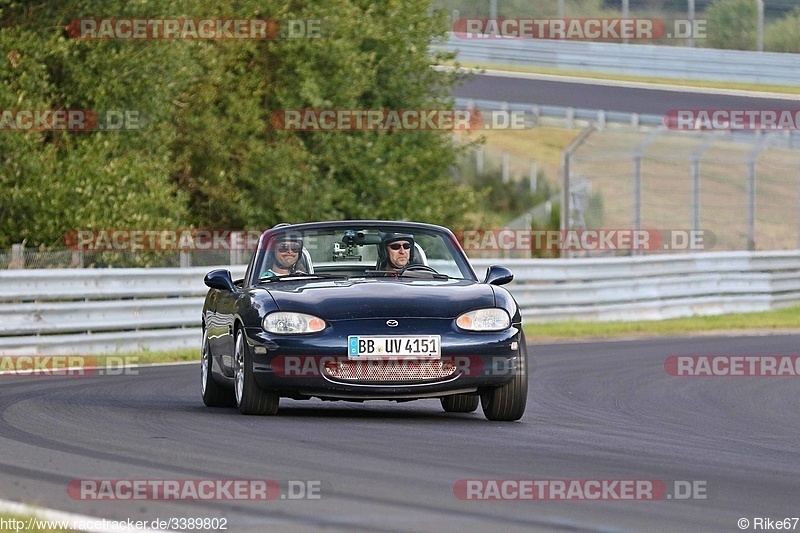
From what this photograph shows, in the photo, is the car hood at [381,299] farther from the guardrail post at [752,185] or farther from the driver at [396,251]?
the guardrail post at [752,185]

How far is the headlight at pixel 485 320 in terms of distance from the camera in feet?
32.4

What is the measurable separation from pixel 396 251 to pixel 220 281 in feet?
4.05

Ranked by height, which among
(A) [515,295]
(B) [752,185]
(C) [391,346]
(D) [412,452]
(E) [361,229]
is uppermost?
(E) [361,229]

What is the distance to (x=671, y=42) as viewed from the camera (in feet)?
136

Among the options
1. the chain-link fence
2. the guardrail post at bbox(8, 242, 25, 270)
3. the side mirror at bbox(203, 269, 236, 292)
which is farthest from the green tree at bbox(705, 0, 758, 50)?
the side mirror at bbox(203, 269, 236, 292)

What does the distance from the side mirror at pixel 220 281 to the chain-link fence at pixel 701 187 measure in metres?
15.4

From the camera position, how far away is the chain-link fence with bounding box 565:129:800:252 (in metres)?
26.9

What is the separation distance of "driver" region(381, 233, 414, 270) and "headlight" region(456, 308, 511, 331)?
1236 millimetres

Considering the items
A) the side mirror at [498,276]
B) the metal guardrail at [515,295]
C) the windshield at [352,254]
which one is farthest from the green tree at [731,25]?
the side mirror at [498,276]

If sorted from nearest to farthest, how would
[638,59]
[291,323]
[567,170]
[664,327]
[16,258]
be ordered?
[291,323] < [16,258] < [664,327] < [567,170] < [638,59]

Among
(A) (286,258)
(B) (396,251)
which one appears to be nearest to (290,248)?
(A) (286,258)

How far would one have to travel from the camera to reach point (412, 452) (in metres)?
8.18

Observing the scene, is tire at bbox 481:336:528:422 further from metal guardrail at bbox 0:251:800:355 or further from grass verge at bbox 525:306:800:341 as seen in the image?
grass verge at bbox 525:306:800:341

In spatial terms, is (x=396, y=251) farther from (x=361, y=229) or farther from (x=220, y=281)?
(x=220, y=281)
